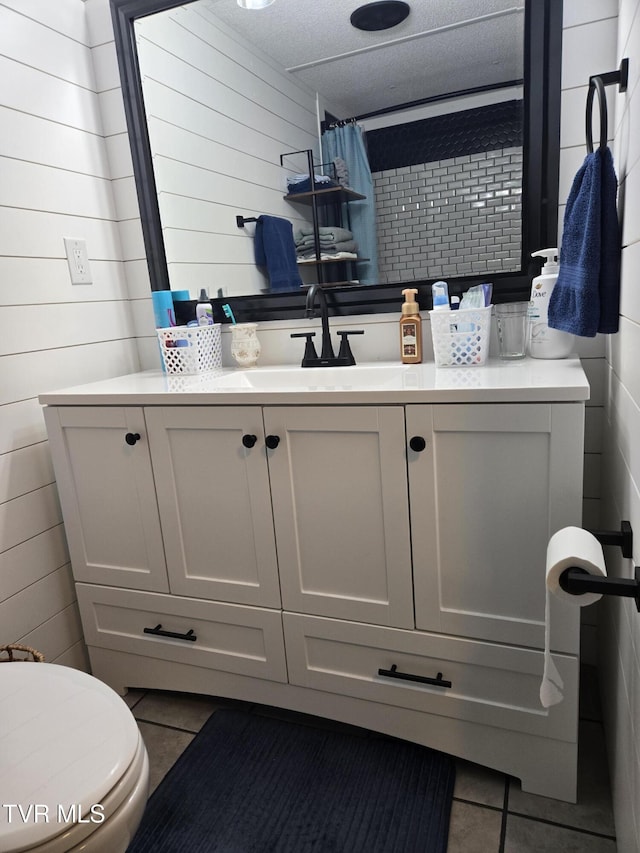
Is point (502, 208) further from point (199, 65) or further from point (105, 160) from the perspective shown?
point (105, 160)

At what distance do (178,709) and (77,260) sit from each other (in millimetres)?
1372

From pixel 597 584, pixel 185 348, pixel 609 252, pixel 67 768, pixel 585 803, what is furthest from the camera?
pixel 185 348

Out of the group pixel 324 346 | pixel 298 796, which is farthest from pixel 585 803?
pixel 324 346

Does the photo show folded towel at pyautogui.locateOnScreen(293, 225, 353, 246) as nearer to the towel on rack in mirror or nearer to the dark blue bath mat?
the towel on rack in mirror

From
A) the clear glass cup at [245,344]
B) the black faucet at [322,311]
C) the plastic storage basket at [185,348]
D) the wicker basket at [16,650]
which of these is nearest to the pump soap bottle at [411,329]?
the black faucet at [322,311]

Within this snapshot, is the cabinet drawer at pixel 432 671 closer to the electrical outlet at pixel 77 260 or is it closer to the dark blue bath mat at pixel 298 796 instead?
the dark blue bath mat at pixel 298 796

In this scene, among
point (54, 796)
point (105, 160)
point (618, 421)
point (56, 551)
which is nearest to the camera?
point (54, 796)

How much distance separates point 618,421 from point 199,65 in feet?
5.22

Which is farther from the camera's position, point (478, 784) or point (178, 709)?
point (178, 709)

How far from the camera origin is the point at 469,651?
1.27m

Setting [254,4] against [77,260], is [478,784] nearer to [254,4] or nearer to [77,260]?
[77,260]

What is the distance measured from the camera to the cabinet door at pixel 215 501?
1379 millimetres

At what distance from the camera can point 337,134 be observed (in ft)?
5.31

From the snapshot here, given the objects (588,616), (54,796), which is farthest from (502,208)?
(54,796)
